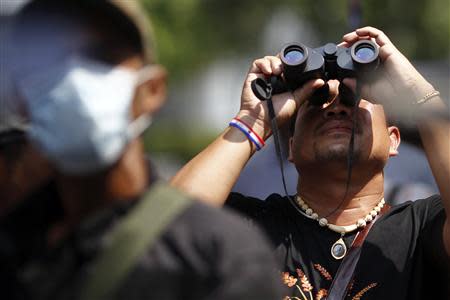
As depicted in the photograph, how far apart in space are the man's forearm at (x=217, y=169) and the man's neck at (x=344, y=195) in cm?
40

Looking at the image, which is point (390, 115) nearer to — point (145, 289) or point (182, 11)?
point (145, 289)

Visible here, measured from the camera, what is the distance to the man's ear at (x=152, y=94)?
285 centimetres

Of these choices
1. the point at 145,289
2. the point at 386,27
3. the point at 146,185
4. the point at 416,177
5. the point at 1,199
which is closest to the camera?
the point at 145,289

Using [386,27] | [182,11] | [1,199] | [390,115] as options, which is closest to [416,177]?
[390,115]

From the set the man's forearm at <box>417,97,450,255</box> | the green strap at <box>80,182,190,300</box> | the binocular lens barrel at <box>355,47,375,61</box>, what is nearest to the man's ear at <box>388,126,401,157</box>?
the man's forearm at <box>417,97,450,255</box>

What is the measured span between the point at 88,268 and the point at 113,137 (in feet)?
1.05

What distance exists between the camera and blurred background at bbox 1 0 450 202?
22875 millimetres

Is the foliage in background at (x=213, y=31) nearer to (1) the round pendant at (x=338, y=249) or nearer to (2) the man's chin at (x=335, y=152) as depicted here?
(2) the man's chin at (x=335, y=152)

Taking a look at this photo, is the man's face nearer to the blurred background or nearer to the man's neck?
the man's neck

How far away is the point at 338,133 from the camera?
4.02 metres

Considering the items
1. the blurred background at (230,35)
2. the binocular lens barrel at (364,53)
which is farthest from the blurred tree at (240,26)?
the binocular lens barrel at (364,53)

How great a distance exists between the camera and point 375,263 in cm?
385

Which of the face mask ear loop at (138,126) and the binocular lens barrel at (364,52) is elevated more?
the binocular lens barrel at (364,52)

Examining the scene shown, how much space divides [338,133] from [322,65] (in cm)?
25
